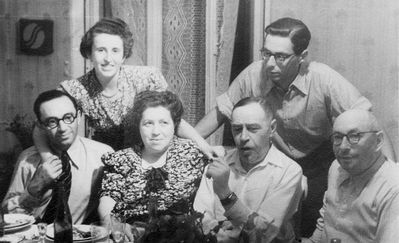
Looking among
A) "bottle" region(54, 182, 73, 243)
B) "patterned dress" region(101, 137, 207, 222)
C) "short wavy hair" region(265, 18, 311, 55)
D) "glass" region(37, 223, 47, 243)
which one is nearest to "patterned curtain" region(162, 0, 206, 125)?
"patterned dress" region(101, 137, 207, 222)

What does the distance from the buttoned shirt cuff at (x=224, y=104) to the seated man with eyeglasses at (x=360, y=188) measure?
42 cm

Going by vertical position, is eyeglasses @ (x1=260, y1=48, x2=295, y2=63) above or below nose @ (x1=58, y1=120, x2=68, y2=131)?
above

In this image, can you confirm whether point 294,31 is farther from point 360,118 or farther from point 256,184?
point 256,184

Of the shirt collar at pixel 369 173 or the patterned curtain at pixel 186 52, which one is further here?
the patterned curtain at pixel 186 52

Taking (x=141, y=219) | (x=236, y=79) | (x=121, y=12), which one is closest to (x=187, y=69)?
(x=236, y=79)

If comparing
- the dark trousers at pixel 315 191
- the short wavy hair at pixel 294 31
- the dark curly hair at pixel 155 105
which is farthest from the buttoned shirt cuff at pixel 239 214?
the short wavy hair at pixel 294 31

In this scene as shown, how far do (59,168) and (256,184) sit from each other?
811mm

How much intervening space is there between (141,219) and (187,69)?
2.12 feet

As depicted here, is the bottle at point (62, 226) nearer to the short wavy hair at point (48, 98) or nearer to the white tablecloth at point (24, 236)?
the white tablecloth at point (24, 236)

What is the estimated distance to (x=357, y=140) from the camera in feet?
6.59

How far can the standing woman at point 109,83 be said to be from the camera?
2326 mm

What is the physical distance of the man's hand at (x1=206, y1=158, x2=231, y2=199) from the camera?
7.01 feet

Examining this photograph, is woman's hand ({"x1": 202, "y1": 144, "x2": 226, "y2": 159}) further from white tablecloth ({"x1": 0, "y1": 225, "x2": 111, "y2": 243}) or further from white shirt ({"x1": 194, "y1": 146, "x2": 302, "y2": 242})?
white tablecloth ({"x1": 0, "y1": 225, "x2": 111, "y2": 243})

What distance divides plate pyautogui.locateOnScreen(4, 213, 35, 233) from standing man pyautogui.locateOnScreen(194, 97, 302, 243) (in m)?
0.64
